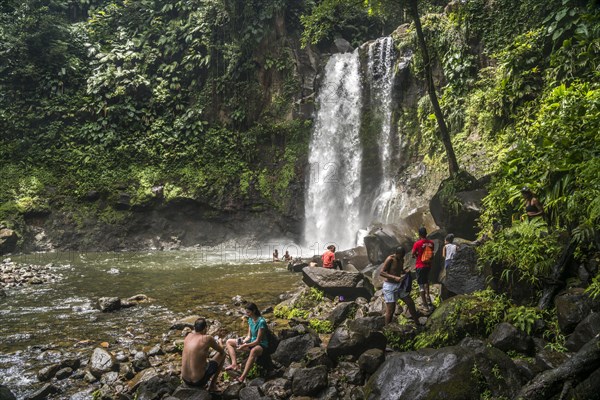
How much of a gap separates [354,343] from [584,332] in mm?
3137

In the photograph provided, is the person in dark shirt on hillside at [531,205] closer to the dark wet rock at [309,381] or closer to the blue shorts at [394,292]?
the blue shorts at [394,292]

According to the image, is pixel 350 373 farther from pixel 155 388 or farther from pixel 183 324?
pixel 183 324

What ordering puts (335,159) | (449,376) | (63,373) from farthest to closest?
(335,159) < (63,373) < (449,376)

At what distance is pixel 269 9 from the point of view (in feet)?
83.7


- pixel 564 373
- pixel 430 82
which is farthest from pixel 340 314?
pixel 430 82

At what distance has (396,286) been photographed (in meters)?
7.55

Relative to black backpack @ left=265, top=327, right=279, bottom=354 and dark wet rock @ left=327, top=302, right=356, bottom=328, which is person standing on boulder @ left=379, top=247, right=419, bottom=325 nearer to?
dark wet rock @ left=327, top=302, right=356, bottom=328

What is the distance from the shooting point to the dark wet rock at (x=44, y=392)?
18.9ft

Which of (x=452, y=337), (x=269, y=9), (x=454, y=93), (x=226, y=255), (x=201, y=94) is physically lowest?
(x=226, y=255)

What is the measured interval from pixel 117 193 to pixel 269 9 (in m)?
15.1

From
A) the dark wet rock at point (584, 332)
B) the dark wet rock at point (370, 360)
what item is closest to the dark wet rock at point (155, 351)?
the dark wet rock at point (370, 360)

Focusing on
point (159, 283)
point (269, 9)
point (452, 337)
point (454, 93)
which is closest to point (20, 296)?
point (159, 283)

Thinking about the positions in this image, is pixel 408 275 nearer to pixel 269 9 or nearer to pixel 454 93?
pixel 454 93

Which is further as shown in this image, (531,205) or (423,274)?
(423,274)
